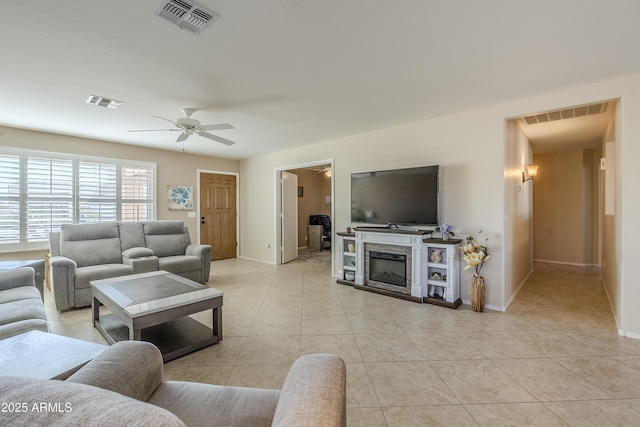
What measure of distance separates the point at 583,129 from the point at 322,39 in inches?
180

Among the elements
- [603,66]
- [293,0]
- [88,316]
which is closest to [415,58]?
[293,0]

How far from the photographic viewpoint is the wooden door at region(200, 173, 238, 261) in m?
6.39

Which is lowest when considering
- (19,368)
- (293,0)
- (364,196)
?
(19,368)

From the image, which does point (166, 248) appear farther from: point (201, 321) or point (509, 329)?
point (509, 329)

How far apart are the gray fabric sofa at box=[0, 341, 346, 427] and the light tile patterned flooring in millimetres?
811

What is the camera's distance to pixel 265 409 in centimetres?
107

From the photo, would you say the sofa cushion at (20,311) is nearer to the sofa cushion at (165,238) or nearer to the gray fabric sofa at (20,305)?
the gray fabric sofa at (20,305)

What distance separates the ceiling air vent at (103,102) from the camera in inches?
120

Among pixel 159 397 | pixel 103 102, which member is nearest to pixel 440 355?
pixel 159 397

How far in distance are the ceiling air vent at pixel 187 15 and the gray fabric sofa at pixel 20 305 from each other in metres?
2.17

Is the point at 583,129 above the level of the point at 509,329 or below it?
above

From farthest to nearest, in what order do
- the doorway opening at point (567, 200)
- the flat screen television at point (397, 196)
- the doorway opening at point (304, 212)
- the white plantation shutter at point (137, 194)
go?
the doorway opening at point (304, 212)
the doorway opening at point (567, 200)
the white plantation shutter at point (137, 194)
the flat screen television at point (397, 196)

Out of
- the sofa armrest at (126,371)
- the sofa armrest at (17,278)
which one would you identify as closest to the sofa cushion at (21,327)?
the sofa armrest at (17,278)

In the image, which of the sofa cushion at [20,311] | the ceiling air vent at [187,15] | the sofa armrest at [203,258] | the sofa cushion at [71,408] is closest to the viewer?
the sofa cushion at [71,408]
